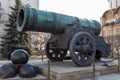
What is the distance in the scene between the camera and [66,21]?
1060 cm

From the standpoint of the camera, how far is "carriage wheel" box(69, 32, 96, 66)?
9.79m

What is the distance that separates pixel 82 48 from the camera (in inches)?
398

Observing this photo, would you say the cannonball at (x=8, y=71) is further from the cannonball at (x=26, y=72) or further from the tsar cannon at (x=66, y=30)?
the tsar cannon at (x=66, y=30)

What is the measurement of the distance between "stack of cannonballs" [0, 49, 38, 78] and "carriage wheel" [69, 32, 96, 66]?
201 cm

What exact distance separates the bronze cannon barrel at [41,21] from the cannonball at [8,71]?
184 cm

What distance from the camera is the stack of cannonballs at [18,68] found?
28.4 ft

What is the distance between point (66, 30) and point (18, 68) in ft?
9.41

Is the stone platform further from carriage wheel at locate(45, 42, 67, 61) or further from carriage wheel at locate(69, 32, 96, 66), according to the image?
carriage wheel at locate(45, 42, 67, 61)

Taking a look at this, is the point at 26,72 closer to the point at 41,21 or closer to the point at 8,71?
the point at 8,71

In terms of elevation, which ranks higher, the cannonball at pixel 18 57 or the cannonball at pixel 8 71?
the cannonball at pixel 18 57

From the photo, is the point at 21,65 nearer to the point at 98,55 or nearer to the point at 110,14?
the point at 98,55

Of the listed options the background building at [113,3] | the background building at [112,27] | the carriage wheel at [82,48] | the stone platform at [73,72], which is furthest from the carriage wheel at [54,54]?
the background building at [113,3]

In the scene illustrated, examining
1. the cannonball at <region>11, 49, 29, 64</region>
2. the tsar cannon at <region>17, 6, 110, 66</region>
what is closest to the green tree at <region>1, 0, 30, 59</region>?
the tsar cannon at <region>17, 6, 110, 66</region>

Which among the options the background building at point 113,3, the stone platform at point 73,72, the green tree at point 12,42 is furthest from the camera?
the background building at point 113,3
